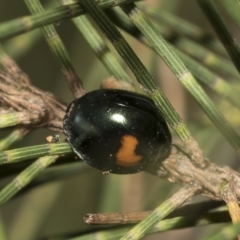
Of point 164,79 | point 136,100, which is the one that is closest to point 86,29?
point 136,100

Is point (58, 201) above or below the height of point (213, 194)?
above

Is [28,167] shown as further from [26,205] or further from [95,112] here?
[26,205]

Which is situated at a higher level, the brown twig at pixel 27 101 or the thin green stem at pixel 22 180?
the brown twig at pixel 27 101

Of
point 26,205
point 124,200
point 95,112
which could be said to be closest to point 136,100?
point 95,112

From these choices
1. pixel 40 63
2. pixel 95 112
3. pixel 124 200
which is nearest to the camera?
pixel 95 112

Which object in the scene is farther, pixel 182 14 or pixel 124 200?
pixel 182 14

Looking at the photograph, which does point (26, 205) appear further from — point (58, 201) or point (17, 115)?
point (17, 115)

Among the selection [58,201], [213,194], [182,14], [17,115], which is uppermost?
[182,14]

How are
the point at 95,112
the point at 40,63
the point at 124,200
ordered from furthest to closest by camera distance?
1. the point at 40,63
2. the point at 124,200
3. the point at 95,112

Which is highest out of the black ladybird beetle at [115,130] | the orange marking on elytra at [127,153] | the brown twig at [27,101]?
the brown twig at [27,101]
